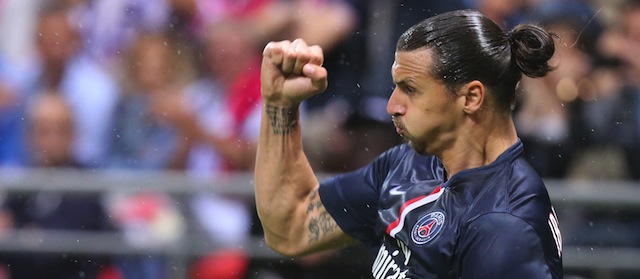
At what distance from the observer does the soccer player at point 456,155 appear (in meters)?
2.67

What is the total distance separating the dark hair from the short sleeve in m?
0.37

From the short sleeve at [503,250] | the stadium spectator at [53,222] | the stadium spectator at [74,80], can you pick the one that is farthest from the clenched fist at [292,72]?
the stadium spectator at [74,80]

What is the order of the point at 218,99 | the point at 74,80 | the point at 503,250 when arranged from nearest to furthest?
the point at 503,250 → the point at 218,99 → the point at 74,80

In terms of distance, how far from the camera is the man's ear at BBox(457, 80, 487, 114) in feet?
9.23

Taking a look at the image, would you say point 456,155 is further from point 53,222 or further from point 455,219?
point 53,222

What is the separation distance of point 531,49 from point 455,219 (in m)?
0.47

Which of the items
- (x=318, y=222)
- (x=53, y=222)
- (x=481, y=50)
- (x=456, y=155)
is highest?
(x=481, y=50)

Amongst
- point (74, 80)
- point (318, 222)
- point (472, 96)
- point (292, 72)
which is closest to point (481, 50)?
point (472, 96)

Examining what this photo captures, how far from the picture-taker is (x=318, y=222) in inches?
130

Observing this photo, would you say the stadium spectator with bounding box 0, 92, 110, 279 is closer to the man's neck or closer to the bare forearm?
the bare forearm

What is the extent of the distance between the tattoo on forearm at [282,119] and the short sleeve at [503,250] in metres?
0.76

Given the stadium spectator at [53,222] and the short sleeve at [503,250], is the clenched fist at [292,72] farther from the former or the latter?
the stadium spectator at [53,222]

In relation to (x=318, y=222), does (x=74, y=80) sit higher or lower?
lower

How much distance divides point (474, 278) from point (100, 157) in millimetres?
3865
